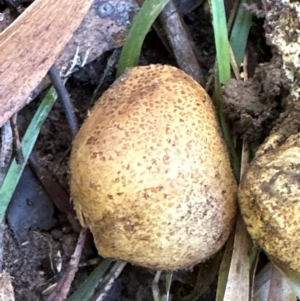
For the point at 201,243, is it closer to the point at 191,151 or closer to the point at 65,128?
the point at 191,151

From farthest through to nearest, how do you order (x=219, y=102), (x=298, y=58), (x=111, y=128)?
(x=219, y=102)
(x=298, y=58)
(x=111, y=128)

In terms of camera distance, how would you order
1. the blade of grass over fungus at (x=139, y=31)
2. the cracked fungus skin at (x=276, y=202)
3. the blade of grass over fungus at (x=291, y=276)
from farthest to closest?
1. the blade of grass over fungus at (x=139, y=31)
2. the blade of grass over fungus at (x=291, y=276)
3. the cracked fungus skin at (x=276, y=202)

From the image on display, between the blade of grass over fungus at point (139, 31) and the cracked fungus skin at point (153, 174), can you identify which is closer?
the cracked fungus skin at point (153, 174)

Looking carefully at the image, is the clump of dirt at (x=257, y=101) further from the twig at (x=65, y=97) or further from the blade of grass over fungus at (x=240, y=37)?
the twig at (x=65, y=97)

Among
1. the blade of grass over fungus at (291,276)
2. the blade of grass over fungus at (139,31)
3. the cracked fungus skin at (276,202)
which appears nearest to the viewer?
the cracked fungus skin at (276,202)

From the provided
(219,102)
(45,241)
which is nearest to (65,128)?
(45,241)

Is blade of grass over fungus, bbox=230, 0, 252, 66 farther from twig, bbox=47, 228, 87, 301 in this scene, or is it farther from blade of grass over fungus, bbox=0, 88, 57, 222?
twig, bbox=47, 228, 87, 301

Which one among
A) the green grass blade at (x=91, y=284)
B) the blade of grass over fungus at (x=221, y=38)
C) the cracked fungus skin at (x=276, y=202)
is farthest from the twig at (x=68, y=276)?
the blade of grass over fungus at (x=221, y=38)

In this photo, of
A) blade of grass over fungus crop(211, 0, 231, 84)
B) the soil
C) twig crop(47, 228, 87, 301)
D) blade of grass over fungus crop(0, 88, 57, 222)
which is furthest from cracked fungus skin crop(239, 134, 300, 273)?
blade of grass over fungus crop(0, 88, 57, 222)
